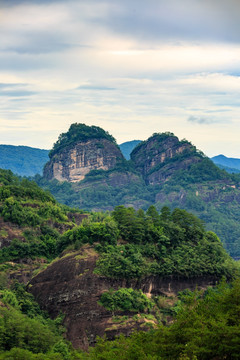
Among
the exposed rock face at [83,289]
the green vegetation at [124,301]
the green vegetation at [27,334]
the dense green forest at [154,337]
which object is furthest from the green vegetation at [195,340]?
the green vegetation at [124,301]

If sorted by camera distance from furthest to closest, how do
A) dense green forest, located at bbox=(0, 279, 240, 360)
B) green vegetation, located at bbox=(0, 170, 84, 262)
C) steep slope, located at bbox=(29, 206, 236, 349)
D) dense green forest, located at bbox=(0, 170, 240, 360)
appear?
green vegetation, located at bbox=(0, 170, 84, 262)
steep slope, located at bbox=(29, 206, 236, 349)
dense green forest, located at bbox=(0, 170, 240, 360)
dense green forest, located at bbox=(0, 279, 240, 360)

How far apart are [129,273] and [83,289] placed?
18.1 feet

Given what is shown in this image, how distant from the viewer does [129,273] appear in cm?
5534

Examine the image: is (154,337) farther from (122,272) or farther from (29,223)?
(29,223)

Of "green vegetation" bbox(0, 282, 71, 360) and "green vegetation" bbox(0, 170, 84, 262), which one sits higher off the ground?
"green vegetation" bbox(0, 170, 84, 262)

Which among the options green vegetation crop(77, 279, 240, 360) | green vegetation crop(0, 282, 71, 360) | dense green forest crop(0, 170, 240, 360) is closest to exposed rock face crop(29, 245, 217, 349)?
dense green forest crop(0, 170, 240, 360)

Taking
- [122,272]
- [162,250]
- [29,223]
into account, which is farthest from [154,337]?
[29,223]

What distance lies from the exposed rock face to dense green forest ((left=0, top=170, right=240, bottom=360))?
783 mm

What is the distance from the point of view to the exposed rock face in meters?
49.9

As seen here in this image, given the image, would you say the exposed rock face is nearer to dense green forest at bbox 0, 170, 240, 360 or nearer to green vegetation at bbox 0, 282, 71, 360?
dense green forest at bbox 0, 170, 240, 360

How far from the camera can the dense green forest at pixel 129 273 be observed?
3456 centimetres

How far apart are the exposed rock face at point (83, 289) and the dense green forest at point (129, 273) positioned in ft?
2.57

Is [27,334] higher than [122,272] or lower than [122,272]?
lower

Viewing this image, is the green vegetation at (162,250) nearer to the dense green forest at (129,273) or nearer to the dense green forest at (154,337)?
the dense green forest at (129,273)
